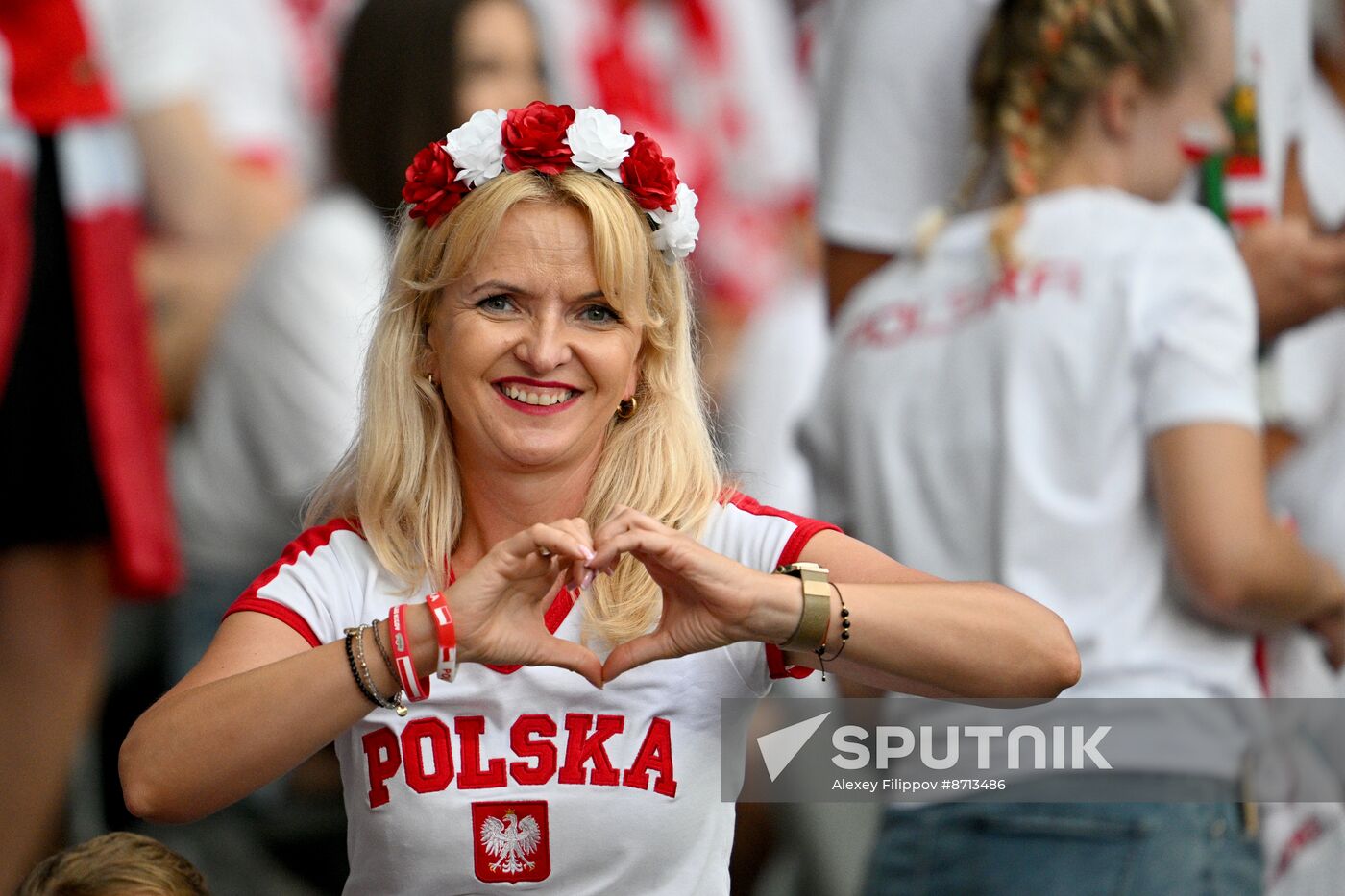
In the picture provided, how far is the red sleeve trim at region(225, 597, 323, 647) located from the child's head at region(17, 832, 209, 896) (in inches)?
10.2

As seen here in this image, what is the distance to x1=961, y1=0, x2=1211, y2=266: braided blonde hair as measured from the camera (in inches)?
114

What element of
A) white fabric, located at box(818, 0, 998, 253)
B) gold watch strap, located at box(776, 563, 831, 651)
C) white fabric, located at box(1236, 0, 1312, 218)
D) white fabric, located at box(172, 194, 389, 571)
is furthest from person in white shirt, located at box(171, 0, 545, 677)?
gold watch strap, located at box(776, 563, 831, 651)

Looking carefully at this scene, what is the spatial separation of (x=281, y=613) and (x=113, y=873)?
307mm

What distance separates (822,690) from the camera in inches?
136

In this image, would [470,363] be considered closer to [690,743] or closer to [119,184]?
[690,743]

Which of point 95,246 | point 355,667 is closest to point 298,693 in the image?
point 355,667

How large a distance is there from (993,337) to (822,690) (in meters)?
0.98

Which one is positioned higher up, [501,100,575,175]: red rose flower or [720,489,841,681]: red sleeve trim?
[501,100,575,175]: red rose flower

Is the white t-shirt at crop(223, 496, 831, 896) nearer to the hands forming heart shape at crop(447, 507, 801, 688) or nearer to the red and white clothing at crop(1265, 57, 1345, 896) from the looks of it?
the hands forming heart shape at crop(447, 507, 801, 688)

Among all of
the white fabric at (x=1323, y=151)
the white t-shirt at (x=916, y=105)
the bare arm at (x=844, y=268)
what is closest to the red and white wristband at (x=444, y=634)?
the white t-shirt at (x=916, y=105)

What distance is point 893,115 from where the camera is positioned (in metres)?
3.40

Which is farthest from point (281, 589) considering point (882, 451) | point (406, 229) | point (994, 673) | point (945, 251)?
point (945, 251)

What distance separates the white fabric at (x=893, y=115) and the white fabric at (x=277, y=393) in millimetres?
949

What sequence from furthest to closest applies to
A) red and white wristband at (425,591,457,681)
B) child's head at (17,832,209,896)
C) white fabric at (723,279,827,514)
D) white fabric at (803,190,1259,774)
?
1. white fabric at (723,279,827,514)
2. white fabric at (803,190,1259,774)
3. child's head at (17,832,209,896)
4. red and white wristband at (425,591,457,681)
